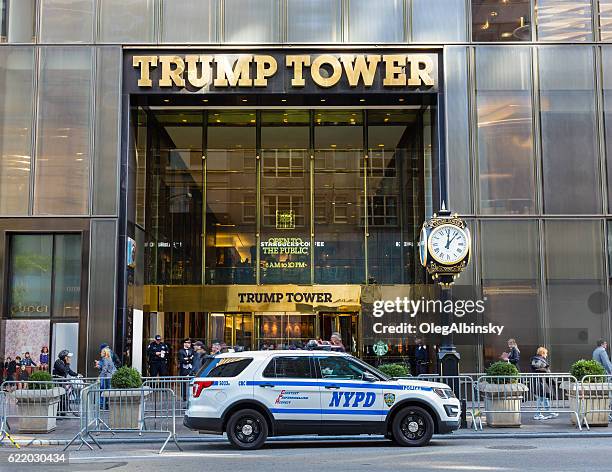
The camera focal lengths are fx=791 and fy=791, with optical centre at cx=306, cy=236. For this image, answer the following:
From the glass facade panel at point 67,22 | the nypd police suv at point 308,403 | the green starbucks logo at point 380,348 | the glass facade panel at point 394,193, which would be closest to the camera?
the nypd police suv at point 308,403

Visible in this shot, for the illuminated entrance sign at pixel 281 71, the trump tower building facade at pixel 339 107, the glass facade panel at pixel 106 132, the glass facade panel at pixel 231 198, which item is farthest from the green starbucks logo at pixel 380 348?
the glass facade panel at pixel 106 132

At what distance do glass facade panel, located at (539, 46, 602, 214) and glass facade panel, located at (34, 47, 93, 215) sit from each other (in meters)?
13.4

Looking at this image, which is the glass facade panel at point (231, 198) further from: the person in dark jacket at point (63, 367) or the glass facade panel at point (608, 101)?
the glass facade panel at point (608, 101)

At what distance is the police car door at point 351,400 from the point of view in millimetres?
13375

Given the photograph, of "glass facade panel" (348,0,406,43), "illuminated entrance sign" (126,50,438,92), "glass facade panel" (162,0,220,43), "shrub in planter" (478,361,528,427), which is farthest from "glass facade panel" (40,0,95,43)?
"shrub in planter" (478,361,528,427)

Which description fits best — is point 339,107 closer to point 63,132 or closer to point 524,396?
point 63,132

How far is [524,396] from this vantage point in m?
16.7

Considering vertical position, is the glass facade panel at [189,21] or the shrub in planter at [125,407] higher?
the glass facade panel at [189,21]

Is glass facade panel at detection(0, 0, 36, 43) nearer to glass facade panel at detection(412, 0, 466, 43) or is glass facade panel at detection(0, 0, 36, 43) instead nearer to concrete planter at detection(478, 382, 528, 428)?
glass facade panel at detection(412, 0, 466, 43)

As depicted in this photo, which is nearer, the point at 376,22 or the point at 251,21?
the point at 376,22

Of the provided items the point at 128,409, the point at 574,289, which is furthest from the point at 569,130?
the point at 128,409

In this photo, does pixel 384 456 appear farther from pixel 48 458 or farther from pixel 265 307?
pixel 265 307

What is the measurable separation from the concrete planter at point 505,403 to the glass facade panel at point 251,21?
1256 centimetres

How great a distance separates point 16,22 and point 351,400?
16596mm
